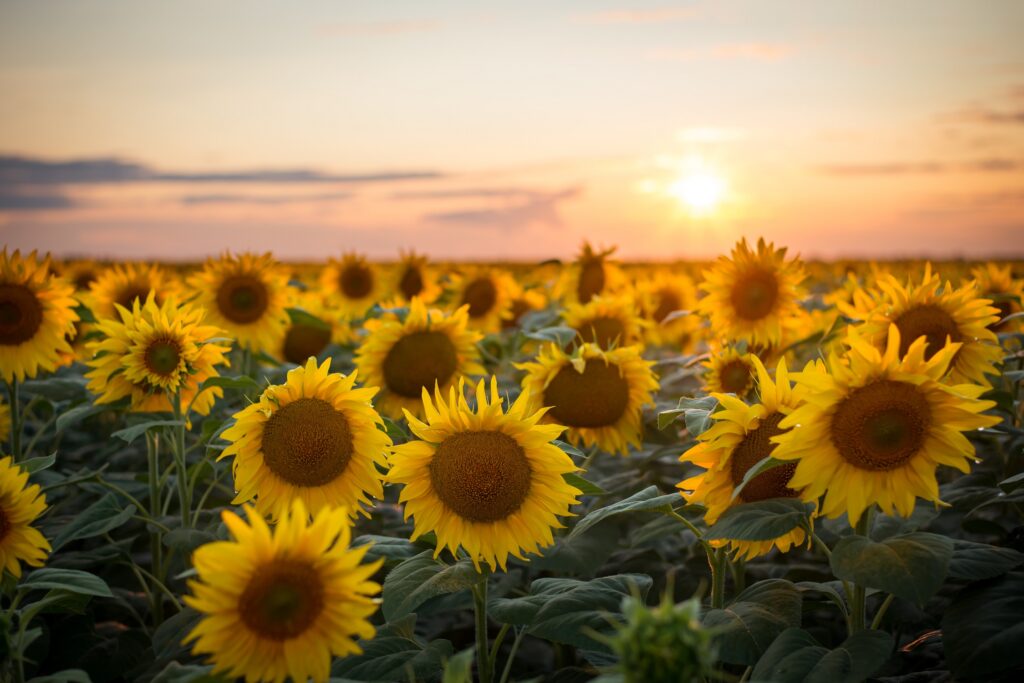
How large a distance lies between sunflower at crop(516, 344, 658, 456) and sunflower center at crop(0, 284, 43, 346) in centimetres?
316

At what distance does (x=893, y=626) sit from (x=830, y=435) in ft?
6.51

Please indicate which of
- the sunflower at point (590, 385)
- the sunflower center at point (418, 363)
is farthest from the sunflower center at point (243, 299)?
the sunflower at point (590, 385)

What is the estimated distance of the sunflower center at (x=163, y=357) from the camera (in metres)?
4.34

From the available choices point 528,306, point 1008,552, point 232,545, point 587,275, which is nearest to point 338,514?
point 232,545

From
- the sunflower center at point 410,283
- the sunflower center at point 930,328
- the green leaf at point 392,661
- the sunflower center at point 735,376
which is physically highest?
the sunflower center at point 410,283

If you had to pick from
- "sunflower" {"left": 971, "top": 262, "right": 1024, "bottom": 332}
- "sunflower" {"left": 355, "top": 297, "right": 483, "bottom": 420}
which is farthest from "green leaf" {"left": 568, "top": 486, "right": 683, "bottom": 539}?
"sunflower" {"left": 971, "top": 262, "right": 1024, "bottom": 332}

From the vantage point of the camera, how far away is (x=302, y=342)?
7605mm

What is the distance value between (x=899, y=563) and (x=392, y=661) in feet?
5.53

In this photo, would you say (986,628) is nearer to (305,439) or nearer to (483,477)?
(483,477)

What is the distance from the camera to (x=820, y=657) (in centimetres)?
270

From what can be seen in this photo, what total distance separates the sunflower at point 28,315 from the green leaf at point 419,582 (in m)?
3.47

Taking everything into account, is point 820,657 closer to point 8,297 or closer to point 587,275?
point 8,297

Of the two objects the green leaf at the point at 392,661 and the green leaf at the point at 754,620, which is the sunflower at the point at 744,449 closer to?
the green leaf at the point at 754,620

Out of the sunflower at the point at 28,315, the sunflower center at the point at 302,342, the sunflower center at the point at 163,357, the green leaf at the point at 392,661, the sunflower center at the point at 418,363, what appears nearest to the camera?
the green leaf at the point at 392,661
